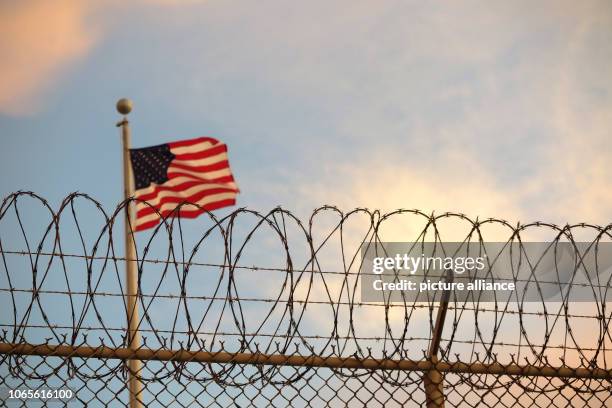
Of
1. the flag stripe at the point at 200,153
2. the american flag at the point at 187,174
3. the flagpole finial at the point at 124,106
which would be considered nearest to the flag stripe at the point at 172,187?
the american flag at the point at 187,174

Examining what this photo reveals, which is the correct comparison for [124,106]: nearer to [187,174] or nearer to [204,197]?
[187,174]

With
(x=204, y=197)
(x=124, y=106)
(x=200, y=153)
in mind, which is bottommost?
(x=204, y=197)

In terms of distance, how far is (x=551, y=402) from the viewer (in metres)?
4.43

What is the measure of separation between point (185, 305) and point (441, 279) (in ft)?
4.64

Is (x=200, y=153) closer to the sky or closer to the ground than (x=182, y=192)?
closer to the sky

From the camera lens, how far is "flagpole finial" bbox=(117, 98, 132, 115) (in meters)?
15.5

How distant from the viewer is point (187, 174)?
14156 mm

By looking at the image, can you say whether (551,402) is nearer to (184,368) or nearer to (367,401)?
(367,401)

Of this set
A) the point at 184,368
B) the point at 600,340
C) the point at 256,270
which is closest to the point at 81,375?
the point at 184,368

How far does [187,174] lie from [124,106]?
233cm

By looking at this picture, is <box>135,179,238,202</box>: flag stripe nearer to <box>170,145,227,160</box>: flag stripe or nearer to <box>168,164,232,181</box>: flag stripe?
<box>168,164,232,181</box>: flag stripe

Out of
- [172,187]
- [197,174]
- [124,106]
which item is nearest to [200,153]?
[197,174]

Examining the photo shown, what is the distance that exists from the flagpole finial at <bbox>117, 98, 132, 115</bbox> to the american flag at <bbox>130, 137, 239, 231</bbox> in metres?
1.40

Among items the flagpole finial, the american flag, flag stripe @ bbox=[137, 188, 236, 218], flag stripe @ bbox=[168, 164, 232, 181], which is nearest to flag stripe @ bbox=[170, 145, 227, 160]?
the american flag
